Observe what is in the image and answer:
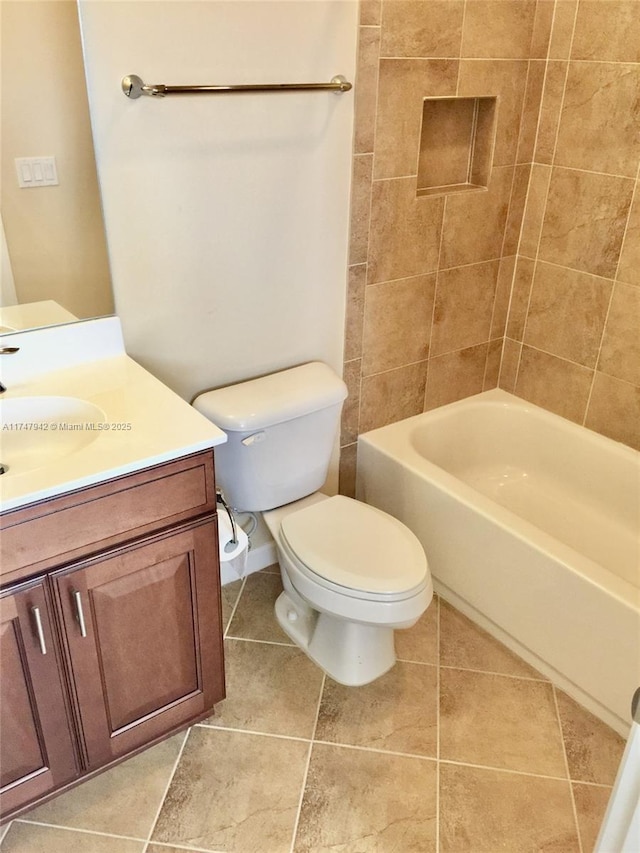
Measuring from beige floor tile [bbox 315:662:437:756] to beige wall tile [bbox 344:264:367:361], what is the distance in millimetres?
974

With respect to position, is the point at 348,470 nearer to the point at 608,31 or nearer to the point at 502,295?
the point at 502,295

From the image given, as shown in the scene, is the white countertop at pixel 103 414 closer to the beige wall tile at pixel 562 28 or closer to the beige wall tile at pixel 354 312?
the beige wall tile at pixel 354 312

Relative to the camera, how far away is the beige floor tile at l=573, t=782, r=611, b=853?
1595 millimetres

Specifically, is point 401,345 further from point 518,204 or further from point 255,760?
point 255,760

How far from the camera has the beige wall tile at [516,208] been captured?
94.3 inches

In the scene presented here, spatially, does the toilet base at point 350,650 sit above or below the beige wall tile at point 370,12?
below

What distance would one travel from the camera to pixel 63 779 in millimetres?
1567

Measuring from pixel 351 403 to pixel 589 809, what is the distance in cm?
131

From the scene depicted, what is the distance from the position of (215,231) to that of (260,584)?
1.16 meters

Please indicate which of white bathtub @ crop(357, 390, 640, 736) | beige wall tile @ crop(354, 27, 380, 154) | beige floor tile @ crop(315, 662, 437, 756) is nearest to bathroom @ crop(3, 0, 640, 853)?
beige wall tile @ crop(354, 27, 380, 154)

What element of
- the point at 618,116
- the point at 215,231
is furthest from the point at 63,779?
the point at 618,116

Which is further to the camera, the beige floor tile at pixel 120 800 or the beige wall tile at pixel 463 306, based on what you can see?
the beige wall tile at pixel 463 306

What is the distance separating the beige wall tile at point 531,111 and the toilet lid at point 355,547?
1319 millimetres

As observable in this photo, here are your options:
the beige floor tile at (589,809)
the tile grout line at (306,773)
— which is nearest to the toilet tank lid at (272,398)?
the tile grout line at (306,773)
